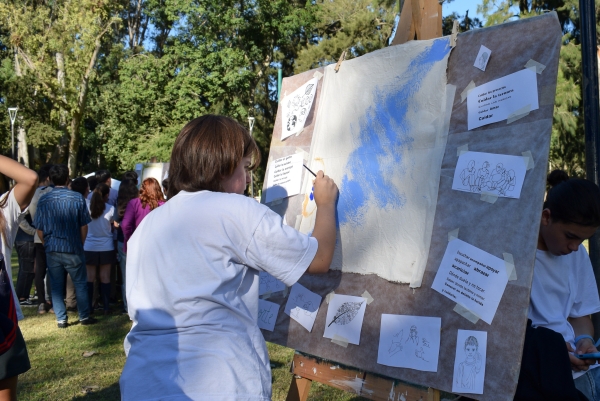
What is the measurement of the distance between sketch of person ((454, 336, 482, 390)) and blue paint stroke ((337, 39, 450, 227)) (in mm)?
638

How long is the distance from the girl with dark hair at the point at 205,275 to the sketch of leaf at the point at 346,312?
709 millimetres

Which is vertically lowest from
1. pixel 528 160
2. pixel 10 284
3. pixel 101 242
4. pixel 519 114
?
pixel 101 242

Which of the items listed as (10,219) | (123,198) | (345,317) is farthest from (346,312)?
(123,198)

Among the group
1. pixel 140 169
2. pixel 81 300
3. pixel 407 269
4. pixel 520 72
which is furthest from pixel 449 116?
pixel 140 169

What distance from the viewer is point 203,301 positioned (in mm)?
1661

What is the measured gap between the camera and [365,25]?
26875 mm

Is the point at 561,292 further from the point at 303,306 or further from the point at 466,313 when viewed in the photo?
the point at 303,306

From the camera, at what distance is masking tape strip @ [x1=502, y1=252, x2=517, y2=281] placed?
1.96 meters

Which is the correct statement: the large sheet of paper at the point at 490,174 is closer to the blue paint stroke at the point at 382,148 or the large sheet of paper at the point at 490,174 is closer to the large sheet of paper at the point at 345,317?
the blue paint stroke at the point at 382,148

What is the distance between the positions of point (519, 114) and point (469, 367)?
2.98 ft

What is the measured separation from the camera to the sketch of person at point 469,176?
84.4 inches

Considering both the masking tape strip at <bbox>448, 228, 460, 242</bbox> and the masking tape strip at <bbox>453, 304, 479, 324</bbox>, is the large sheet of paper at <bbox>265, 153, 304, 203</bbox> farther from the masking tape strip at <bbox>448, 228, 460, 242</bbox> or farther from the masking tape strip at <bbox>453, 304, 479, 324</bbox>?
the masking tape strip at <bbox>453, 304, 479, 324</bbox>

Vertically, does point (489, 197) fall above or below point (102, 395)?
above

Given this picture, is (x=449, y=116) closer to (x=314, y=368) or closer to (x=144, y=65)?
(x=314, y=368)
